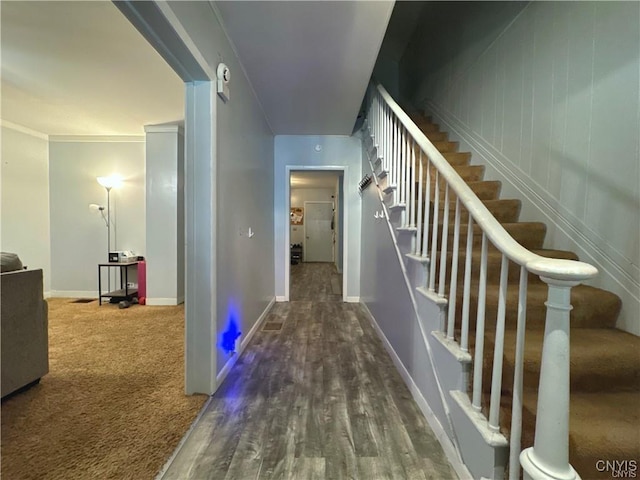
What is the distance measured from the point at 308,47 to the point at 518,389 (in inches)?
89.6

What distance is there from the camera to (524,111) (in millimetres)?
2121

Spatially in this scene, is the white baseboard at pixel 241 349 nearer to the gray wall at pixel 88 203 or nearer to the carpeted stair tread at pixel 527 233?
the carpeted stair tread at pixel 527 233

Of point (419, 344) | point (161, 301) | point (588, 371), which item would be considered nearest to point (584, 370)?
→ point (588, 371)

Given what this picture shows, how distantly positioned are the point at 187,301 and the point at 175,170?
2.67 m

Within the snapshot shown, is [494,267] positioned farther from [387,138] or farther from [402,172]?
[387,138]

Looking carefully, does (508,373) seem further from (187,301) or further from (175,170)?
Result: (175,170)

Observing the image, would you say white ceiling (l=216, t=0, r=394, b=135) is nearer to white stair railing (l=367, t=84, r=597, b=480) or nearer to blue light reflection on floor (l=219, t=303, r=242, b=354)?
white stair railing (l=367, t=84, r=597, b=480)

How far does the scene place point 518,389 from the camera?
88cm

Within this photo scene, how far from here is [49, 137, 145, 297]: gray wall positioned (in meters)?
4.06

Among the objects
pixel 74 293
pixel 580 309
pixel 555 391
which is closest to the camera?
pixel 555 391

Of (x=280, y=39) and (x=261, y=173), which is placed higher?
(x=280, y=39)

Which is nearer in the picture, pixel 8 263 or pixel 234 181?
pixel 8 263

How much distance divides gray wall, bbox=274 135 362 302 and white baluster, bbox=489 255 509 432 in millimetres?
3061

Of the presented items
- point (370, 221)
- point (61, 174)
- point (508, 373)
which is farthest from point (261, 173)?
point (61, 174)
